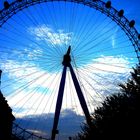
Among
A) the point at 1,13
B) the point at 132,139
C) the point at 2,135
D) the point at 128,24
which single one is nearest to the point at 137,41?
the point at 128,24

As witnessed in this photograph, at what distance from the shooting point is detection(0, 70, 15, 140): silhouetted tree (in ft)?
119

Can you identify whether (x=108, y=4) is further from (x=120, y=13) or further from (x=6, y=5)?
(x=6, y=5)

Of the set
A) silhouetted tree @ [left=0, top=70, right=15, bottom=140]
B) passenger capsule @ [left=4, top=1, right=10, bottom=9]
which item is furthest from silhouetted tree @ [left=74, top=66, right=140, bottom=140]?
passenger capsule @ [left=4, top=1, right=10, bottom=9]

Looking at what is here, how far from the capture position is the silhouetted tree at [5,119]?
36294mm

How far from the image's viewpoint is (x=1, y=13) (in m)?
42.5

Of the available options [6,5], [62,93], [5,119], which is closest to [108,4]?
[6,5]

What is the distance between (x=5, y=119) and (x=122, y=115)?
1841cm

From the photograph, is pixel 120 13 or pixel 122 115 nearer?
pixel 122 115

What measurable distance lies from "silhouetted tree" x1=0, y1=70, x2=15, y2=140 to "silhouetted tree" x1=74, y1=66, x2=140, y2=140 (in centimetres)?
1134

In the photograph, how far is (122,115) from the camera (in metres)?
23.1

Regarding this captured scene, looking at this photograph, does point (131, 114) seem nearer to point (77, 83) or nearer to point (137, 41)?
point (77, 83)

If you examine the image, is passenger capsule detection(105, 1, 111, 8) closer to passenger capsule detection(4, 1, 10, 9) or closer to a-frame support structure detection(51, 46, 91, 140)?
a-frame support structure detection(51, 46, 91, 140)

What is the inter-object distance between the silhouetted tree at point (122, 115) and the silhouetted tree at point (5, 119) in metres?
11.3

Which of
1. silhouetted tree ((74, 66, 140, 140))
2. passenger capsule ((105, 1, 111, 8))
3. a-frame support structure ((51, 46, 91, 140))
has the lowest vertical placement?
silhouetted tree ((74, 66, 140, 140))
